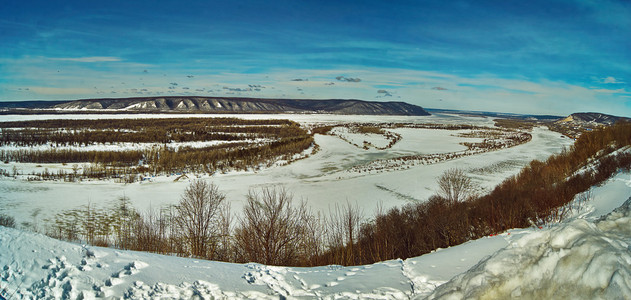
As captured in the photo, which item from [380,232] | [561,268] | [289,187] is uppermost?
[561,268]

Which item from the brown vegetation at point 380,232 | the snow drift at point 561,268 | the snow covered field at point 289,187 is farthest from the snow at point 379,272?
the snow covered field at point 289,187

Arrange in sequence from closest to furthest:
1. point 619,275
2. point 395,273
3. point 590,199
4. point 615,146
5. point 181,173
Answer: point 619,275
point 395,273
point 590,199
point 615,146
point 181,173

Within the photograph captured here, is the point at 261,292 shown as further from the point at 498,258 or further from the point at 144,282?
the point at 498,258

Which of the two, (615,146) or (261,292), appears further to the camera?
(615,146)

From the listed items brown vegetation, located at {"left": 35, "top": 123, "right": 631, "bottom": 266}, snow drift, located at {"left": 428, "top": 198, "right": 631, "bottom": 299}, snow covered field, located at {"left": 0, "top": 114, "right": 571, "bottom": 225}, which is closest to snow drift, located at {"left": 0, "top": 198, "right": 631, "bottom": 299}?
snow drift, located at {"left": 428, "top": 198, "right": 631, "bottom": 299}

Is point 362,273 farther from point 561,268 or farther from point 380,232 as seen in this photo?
point 380,232

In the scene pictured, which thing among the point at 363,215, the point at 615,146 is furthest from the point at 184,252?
the point at 615,146

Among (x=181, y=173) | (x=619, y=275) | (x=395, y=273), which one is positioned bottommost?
(x=181, y=173)

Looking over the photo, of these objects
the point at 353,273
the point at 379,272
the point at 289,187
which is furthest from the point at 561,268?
the point at 289,187

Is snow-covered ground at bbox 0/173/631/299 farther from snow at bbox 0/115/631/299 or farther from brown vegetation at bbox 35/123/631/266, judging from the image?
brown vegetation at bbox 35/123/631/266
